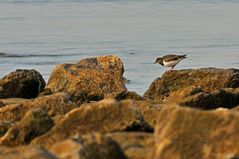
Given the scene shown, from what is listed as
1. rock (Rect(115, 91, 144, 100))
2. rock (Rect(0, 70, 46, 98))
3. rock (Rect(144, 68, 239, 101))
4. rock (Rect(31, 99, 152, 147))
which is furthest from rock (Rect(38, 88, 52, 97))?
rock (Rect(31, 99, 152, 147))

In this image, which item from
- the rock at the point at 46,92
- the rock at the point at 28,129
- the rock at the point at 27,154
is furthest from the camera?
the rock at the point at 46,92

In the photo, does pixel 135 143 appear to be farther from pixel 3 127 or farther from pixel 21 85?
pixel 21 85

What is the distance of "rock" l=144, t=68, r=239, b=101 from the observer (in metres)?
10.6

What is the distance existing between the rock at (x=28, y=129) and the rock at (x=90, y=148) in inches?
43.2

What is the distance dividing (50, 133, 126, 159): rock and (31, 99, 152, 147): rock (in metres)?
0.78

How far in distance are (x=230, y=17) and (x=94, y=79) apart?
1707cm

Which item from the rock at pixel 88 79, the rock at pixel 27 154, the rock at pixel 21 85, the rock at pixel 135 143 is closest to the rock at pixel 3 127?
the rock at pixel 135 143

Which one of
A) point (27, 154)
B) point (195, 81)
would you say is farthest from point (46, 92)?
point (27, 154)

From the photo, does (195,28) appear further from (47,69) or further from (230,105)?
(230,105)

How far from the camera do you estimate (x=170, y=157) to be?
4875mm

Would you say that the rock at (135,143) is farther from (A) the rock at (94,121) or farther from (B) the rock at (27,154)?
Result: (B) the rock at (27,154)

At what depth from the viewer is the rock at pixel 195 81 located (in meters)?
10.6

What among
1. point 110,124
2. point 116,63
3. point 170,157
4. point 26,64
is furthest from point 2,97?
point 26,64

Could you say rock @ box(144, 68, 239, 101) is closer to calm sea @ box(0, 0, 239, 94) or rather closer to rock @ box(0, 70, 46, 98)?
rock @ box(0, 70, 46, 98)
